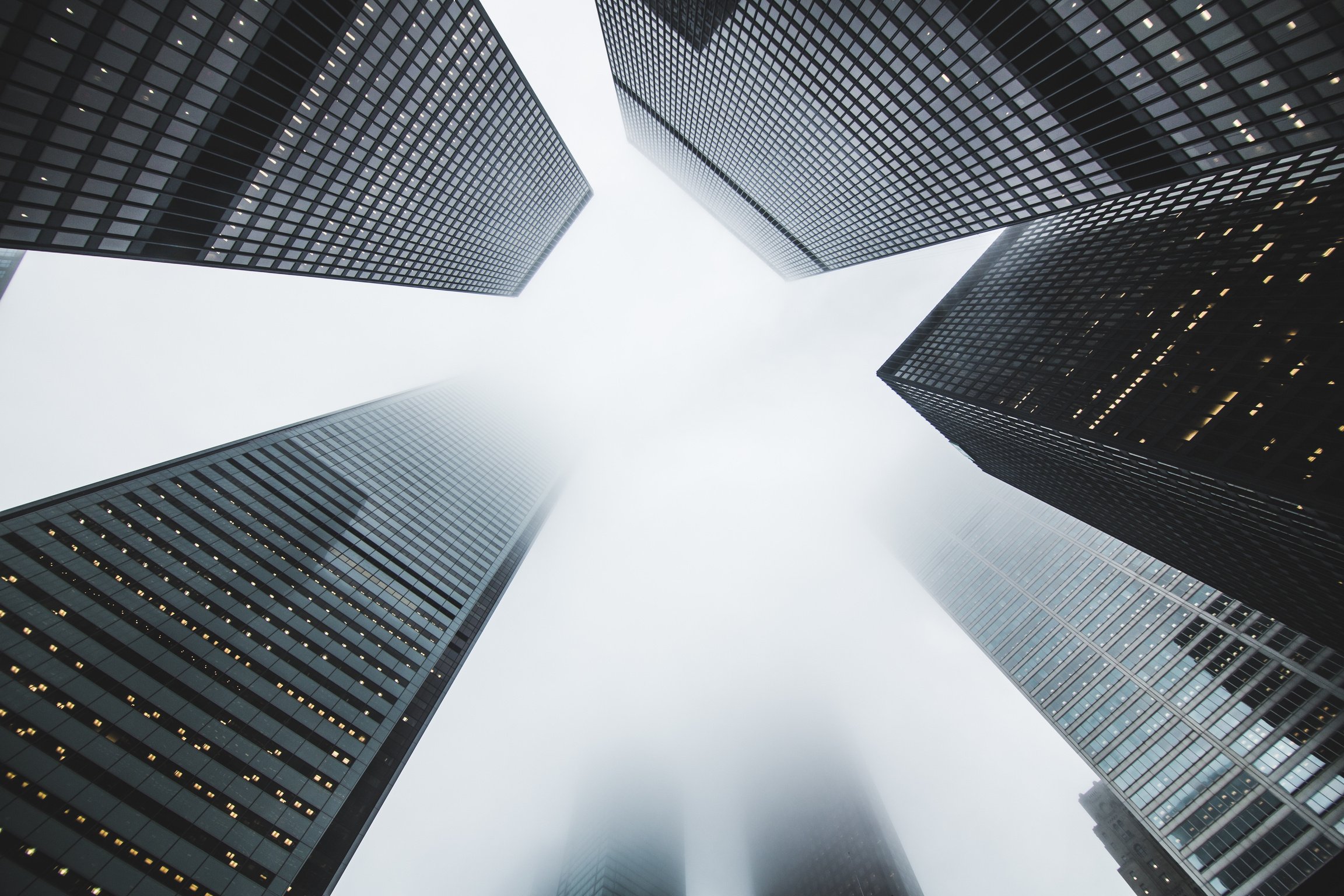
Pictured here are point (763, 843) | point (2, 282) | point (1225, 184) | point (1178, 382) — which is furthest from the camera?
point (763, 843)

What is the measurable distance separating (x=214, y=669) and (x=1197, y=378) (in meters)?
97.7

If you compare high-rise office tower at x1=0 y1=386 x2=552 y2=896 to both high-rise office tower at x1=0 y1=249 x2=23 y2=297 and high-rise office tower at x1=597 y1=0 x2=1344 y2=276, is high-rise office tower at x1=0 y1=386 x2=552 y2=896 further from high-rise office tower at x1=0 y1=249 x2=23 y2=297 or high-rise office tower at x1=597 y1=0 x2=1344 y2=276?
high-rise office tower at x1=597 y1=0 x2=1344 y2=276

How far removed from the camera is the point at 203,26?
34625 mm

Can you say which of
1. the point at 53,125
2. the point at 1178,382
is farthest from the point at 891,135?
the point at 53,125

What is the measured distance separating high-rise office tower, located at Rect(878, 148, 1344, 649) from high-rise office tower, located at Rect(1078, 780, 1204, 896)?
57.7 metres

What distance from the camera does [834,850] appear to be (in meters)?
152

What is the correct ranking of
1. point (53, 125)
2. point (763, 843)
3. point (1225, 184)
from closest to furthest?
point (53, 125)
point (1225, 184)
point (763, 843)

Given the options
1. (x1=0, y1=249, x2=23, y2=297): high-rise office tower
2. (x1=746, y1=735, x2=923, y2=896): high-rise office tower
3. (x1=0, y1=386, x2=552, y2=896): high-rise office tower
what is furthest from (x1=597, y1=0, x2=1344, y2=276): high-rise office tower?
(x1=746, y1=735, x2=923, y2=896): high-rise office tower

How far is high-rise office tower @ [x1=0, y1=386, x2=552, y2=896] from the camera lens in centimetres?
3694

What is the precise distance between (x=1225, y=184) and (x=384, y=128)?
97.1 m

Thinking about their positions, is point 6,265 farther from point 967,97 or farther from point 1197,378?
point 1197,378

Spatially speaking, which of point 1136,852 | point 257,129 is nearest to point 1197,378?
point 257,129

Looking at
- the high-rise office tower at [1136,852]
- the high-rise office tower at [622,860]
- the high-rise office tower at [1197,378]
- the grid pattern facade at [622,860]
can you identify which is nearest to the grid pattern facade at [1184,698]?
the high-rise office tower at [1136,852]

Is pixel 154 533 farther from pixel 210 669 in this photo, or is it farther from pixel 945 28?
pixel 945 28
